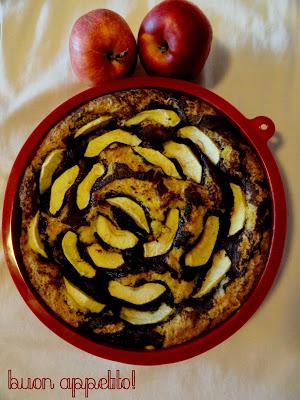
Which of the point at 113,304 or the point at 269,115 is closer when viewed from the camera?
the point at 113,304

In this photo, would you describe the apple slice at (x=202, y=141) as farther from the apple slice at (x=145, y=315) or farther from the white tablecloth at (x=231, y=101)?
the apple slice at (x=145, y=315)

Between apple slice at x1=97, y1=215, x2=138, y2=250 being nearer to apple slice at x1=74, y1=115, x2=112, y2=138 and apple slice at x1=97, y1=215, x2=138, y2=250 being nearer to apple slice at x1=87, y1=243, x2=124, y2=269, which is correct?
apple slice at x1=87, y1=243, x2=124, y2=269

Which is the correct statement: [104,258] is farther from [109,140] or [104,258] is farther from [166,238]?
[109,140]

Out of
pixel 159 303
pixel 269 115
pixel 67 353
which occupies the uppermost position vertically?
pixel 269 115

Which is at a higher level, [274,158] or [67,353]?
[274,158]

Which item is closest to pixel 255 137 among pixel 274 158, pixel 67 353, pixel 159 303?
pixel 274 158

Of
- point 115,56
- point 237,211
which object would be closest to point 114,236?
point 237,211

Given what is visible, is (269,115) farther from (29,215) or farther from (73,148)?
(29,215)
